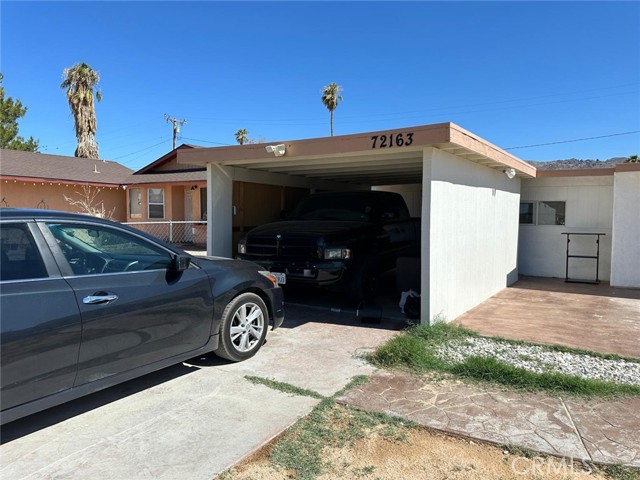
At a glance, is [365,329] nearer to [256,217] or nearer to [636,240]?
[256,217]

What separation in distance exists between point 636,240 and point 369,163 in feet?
20.4

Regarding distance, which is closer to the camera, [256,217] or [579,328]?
[579,328]

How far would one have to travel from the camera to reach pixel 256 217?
9.34 meters

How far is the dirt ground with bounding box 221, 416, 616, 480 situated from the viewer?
280cm

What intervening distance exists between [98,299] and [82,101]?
27.4m

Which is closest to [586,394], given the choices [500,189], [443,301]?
[443,301]

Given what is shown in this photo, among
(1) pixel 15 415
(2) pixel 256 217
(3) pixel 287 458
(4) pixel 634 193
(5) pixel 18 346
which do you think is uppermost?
(4) pixel 634 193

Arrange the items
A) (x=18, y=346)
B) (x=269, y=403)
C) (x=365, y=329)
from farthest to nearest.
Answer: (x=365, y=329) < (x=269, y=403) < (x=18, y=346)

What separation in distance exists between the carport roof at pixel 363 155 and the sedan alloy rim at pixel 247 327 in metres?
2.65

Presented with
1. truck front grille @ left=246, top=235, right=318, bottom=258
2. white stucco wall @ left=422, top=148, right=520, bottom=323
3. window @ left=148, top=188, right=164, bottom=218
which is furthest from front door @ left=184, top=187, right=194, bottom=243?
white stucco wall @ left=422, top=148, right=520, bottom=323

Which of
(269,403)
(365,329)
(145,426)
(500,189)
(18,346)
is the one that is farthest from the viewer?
(500,189)

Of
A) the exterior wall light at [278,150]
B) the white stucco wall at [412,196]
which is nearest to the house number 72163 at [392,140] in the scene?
the exterior wall light at [278,150]

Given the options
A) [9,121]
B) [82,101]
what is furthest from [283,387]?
[9,121]

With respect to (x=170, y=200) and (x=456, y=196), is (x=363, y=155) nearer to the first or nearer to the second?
(x=456, y=196)
